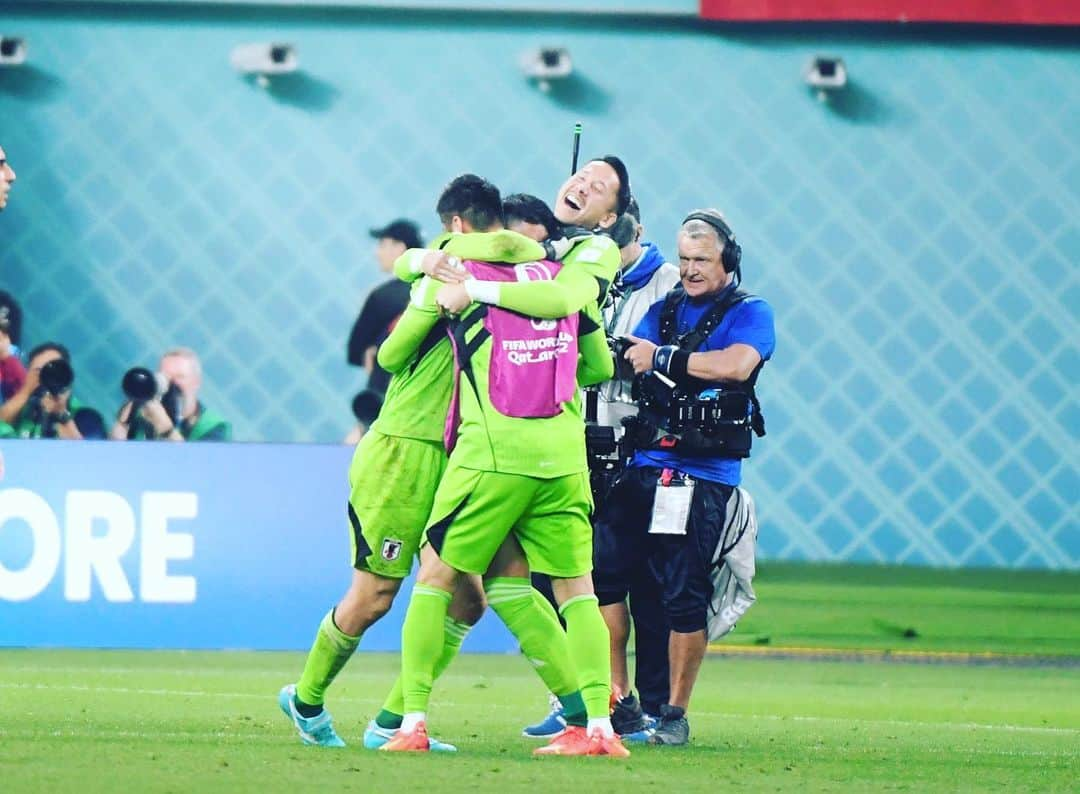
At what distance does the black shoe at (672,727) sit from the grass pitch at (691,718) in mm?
75

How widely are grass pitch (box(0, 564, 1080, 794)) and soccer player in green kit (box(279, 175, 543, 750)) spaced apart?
28 cm

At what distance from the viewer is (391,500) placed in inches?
259

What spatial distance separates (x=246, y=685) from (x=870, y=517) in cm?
688

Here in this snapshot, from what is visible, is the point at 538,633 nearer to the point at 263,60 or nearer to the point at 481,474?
the point at 481,474

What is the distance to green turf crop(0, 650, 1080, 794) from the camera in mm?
5859

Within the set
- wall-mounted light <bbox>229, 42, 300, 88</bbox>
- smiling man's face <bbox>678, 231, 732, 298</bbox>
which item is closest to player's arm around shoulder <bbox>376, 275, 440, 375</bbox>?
smiling man's face <bbox>678, 231, 732, 298</bbox>

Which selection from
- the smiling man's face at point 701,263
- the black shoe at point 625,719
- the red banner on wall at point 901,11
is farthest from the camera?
the red banner on wall at point 901,11

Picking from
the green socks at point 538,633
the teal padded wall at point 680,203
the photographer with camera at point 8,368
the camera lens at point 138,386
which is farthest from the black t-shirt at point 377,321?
the green socks at point 538,633

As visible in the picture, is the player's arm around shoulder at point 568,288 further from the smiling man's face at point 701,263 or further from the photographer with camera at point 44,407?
the photographer with camera at point 44,407

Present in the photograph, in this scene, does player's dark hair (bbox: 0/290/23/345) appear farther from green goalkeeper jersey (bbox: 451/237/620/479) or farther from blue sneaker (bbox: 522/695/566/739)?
green goalkeeper jersey (bbox: 451/237/620/479)

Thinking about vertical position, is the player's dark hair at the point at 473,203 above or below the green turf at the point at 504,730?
above

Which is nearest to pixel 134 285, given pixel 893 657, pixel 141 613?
pixel 141 613

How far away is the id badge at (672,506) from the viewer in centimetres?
711

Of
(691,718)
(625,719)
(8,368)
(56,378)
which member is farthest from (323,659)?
(8,368)
